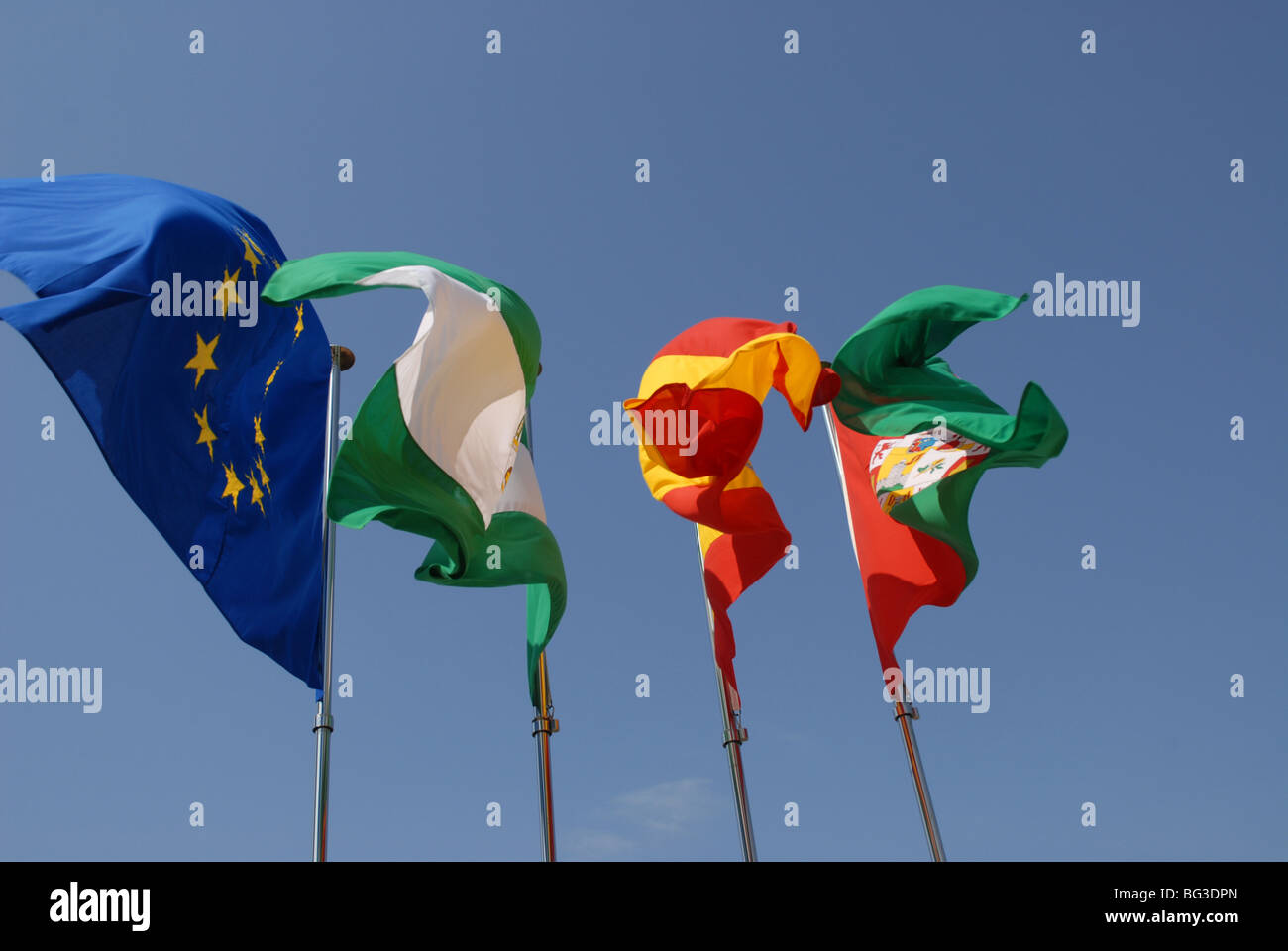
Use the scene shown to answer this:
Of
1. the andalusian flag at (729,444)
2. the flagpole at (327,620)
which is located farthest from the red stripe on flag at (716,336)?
the flagpole at (327,620)

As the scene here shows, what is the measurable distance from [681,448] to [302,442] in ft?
15.6

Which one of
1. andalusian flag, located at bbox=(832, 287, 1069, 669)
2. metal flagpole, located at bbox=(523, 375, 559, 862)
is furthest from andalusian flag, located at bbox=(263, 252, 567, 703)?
andalusian flag, located at bbox=(832, 287, 1069, 669)

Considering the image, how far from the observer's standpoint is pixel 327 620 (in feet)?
43.2

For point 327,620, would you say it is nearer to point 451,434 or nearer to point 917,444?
point 451,434

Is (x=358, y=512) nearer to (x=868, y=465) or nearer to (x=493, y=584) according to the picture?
(x=493, y=584)

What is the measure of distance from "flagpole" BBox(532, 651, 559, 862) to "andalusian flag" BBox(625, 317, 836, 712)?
2332mm

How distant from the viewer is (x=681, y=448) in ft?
46.5

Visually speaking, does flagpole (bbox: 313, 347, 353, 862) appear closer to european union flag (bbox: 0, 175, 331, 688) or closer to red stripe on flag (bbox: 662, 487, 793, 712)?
european union flag (bbox: 0, 175, 331, 688)

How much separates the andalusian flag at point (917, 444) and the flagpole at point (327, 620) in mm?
6604

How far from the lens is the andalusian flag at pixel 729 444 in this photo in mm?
14172

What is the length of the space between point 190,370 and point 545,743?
5.81m
